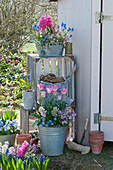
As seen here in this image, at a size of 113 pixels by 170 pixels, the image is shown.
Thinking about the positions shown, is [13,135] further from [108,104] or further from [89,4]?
[89,4]

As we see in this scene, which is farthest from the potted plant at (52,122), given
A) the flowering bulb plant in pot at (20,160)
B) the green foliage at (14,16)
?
the green foliage at (14,16)

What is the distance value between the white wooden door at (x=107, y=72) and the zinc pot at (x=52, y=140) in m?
0.53

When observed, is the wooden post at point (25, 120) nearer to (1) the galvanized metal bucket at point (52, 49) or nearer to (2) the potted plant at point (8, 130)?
(2) the potted plant at point (8, 130)

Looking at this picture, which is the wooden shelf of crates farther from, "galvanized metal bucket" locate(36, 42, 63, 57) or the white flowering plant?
the white flowering plant

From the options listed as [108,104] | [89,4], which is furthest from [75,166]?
[89,4]

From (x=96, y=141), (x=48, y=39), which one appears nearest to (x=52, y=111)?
(x=96, y=141)

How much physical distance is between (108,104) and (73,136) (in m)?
0.72

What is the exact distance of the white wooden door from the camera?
3.88 m

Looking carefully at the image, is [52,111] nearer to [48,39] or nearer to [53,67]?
[48,39]

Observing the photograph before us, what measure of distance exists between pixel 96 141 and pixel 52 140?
1.61 ft

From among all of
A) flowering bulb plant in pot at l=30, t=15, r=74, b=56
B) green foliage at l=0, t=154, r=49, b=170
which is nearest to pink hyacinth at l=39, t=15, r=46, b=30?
flowering bulb plant in pot at l=30, t=15, r=74, b=56

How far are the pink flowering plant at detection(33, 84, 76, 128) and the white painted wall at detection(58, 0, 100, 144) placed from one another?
276mm

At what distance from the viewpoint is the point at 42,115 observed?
12.4ft

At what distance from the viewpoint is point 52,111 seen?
3.78m
